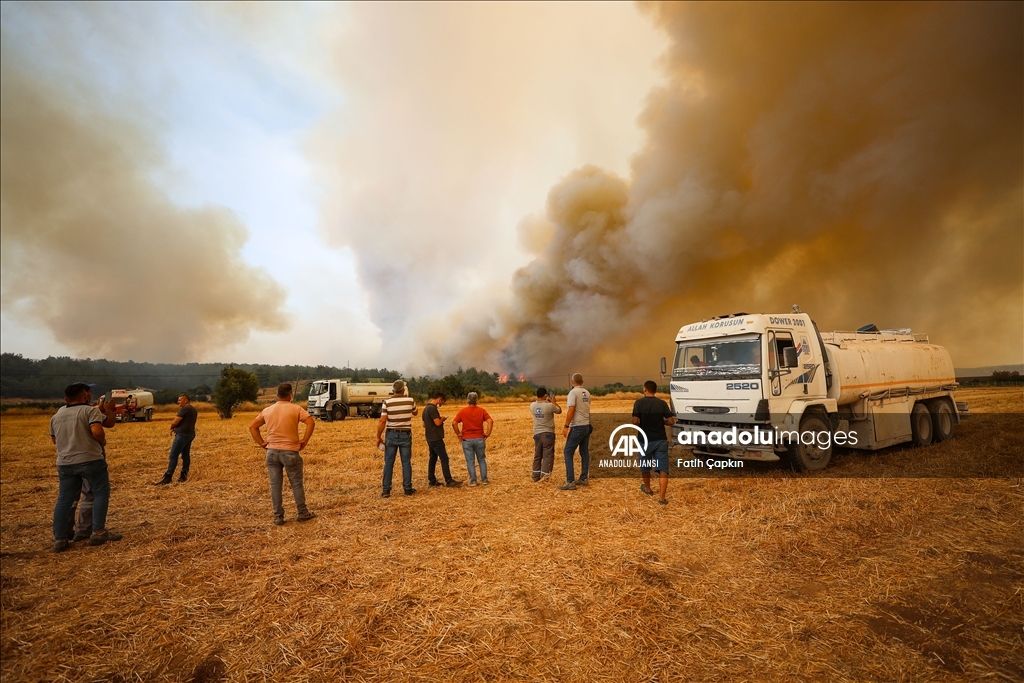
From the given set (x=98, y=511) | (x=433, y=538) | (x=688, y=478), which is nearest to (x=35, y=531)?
(x=98, y=511)

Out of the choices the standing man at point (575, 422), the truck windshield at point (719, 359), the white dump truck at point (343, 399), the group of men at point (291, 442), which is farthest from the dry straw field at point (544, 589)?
the white dump truck at point (343, 399)

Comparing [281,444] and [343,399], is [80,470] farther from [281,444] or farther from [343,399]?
[343,399]

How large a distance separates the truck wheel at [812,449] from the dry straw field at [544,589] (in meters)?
1.02

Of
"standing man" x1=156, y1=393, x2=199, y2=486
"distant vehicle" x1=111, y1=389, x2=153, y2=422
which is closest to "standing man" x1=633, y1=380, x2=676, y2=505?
"standing man" x1=156, y1=393, x2=199, y2=486

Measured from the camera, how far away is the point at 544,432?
9648mm

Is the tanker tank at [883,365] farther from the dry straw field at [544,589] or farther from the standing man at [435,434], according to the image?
the standing man at [435,434]

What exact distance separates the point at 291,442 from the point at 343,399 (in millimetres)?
24243

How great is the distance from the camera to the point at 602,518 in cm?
703

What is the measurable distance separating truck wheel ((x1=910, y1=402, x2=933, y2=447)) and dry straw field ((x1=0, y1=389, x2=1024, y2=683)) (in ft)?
15.2

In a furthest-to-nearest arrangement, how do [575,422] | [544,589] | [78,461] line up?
[575,422], [78,461], [544,589]

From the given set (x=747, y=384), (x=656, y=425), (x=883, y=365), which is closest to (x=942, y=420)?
(x=883, y=365)

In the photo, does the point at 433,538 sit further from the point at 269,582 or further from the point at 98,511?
the point at 98,511

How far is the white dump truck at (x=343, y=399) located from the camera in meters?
29.3

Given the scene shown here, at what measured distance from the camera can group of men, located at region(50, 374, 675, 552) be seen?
635 cm
